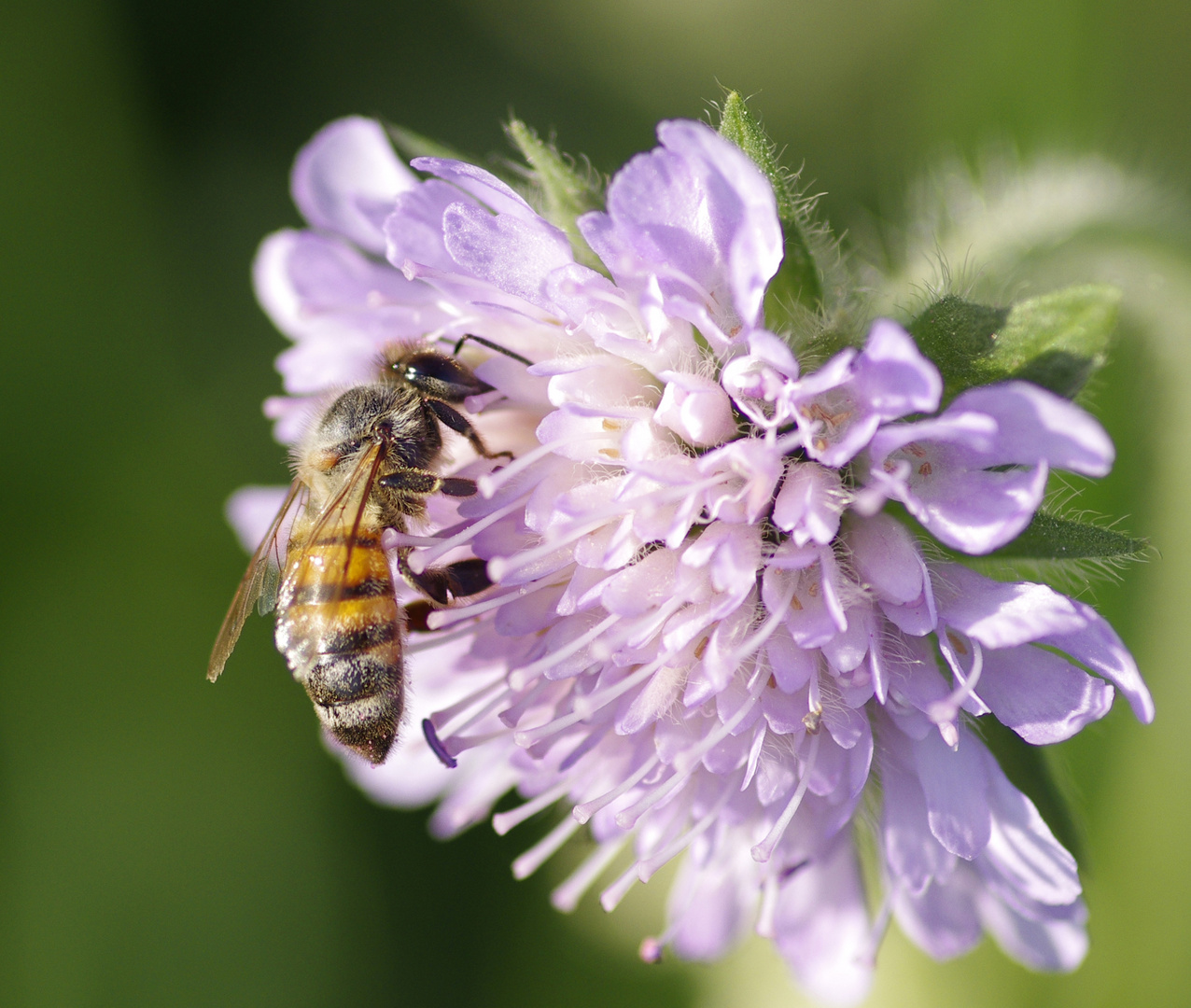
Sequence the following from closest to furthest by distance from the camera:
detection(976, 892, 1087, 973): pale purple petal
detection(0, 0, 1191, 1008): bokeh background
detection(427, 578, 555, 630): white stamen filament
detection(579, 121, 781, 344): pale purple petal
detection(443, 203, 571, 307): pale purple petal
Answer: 1. detection(579, 121, 781, 344): pale purple petal
2. detection(443, 203, 571, 307): pale purple petal
3. detection(427, 578, 555, 630): white stamen filament
4. detection(976, 892, 1087, 973): pale purple petal
5. detection(0, 0, 1191, 1008): bokeh background

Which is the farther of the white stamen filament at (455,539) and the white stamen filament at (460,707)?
the white stamen filament at (460,707)

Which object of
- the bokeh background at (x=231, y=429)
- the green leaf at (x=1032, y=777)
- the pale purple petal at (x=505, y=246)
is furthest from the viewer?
the bokeh background at (x=231, y=429)

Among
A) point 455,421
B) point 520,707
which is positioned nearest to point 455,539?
point 455,421

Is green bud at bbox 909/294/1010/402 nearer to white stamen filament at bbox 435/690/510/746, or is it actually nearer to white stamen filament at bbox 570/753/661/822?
white stamen filament at bbox 570/753/661/822

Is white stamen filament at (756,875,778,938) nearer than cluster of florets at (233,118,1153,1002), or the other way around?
cluster of florets at (233,118,1153,1002)

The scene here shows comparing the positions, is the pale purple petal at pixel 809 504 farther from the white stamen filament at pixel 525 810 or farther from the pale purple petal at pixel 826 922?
the pale purple petal at pixel 826 922

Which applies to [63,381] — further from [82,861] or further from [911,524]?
[911,524]

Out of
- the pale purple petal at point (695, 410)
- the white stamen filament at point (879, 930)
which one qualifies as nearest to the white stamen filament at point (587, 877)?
the white stamen filament at point (879, 930)

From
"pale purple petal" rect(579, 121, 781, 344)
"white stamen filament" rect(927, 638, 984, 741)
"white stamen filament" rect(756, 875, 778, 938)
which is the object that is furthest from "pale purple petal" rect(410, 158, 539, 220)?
"white stamen filament" rect(756, 875, 778, 938)
